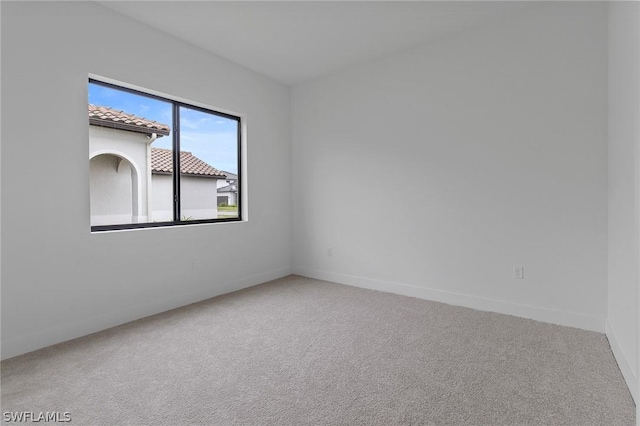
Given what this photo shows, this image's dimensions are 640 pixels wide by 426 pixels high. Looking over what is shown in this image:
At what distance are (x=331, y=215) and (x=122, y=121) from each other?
257 centimetres

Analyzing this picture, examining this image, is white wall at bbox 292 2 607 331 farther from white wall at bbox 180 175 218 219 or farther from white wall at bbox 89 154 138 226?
white wall at bbox 89 154 138 226

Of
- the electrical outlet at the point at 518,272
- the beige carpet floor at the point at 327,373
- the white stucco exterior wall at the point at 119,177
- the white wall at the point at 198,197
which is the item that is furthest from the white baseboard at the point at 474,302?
the white stucco exterior wall at the point at 119,177

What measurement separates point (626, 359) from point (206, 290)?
11.7ft

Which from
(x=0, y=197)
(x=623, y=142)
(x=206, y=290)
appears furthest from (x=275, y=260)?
(x=623, y=142)

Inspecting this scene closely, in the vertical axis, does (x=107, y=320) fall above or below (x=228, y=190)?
below

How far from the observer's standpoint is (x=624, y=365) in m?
1.93

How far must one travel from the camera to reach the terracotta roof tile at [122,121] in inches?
112

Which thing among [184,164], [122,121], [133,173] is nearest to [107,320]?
[133,173]

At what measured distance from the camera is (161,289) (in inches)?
124

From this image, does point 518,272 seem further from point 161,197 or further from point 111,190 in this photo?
point 111,190

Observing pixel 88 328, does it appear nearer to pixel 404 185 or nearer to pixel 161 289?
pixel 161 289

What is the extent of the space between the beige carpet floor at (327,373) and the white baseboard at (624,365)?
0.05 meters

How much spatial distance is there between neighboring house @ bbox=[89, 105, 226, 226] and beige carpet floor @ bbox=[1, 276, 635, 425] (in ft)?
3.57

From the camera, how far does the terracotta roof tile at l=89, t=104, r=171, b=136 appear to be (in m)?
2.84
